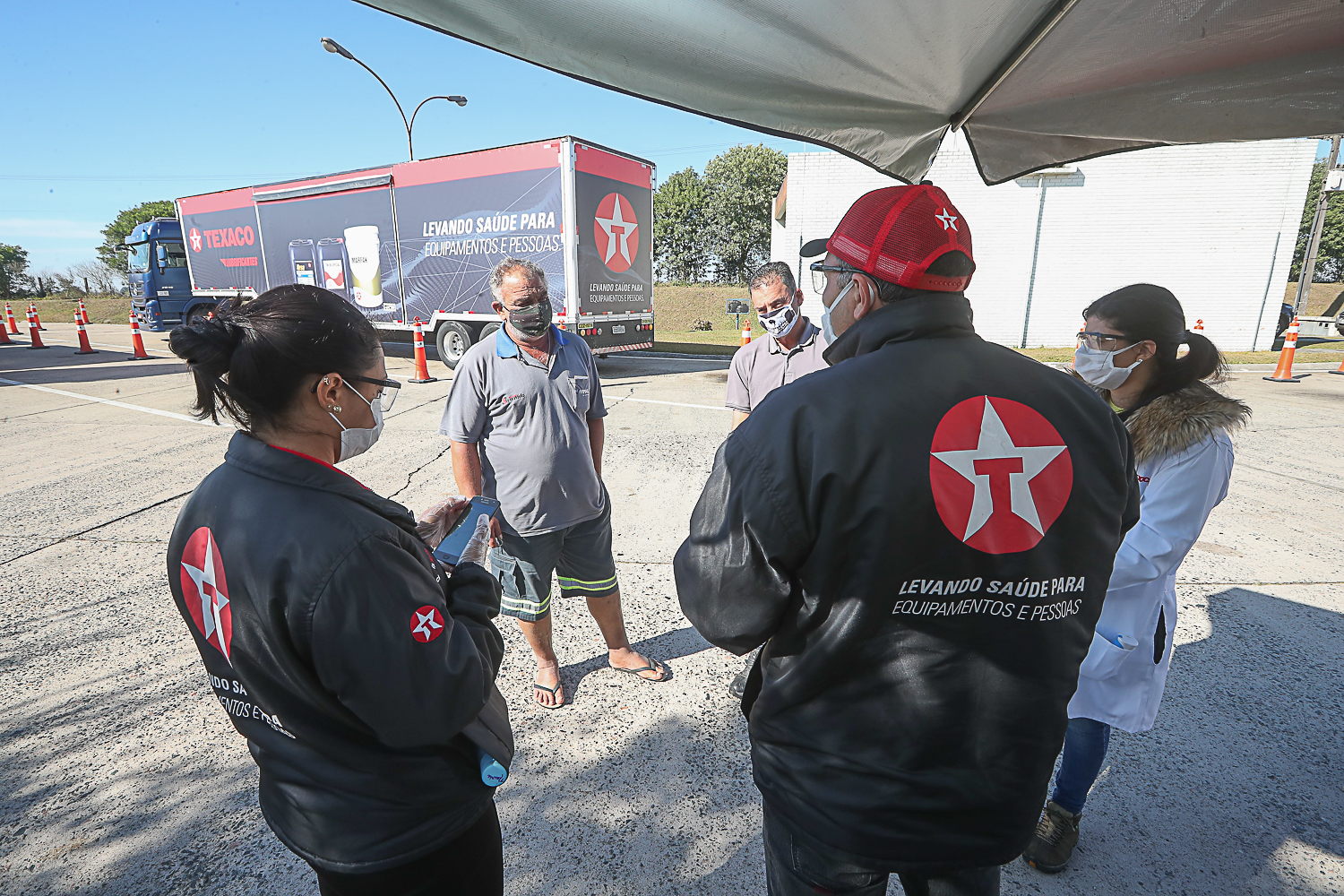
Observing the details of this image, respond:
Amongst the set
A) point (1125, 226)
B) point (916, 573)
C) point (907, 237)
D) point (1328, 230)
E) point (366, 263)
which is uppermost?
point (1328, 230)

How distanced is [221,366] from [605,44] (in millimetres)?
1220

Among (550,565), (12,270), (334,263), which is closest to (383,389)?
(550,565)

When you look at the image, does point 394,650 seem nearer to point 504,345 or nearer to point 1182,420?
point 504,345

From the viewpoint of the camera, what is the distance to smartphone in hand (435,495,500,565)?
1.59 metres

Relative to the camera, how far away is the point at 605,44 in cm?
166

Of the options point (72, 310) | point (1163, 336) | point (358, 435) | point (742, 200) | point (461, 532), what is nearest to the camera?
point (358, 435)

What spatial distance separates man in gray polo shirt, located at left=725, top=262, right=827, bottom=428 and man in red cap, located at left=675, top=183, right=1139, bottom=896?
190 cm

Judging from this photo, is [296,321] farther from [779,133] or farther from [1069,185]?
[1069,185]

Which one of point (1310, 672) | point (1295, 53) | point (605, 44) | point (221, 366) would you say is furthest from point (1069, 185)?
point (221, 366)

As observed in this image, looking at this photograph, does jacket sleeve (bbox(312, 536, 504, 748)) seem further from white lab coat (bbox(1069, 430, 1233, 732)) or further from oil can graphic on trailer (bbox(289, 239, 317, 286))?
oil can graphic on trailer (bbox(289, 239, 317, 286))

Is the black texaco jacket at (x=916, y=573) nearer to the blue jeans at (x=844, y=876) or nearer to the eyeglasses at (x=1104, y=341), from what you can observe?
the blue jeans at (x=844, y=876)

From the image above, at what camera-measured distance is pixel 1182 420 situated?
6.11 feet

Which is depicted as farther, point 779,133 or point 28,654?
point 28,654

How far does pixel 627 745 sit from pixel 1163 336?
98.5 inches
